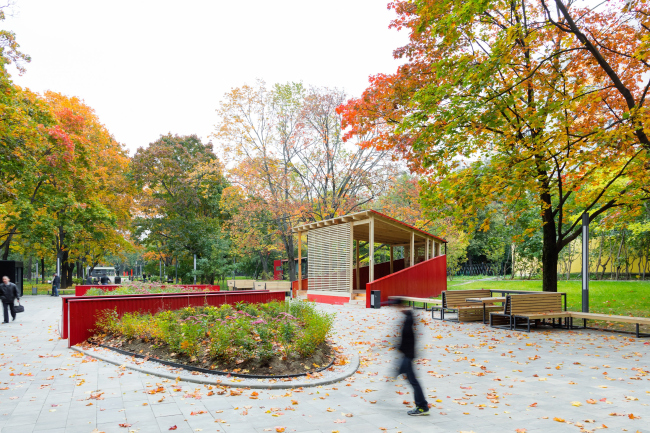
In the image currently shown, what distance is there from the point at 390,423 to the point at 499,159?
33.2ft

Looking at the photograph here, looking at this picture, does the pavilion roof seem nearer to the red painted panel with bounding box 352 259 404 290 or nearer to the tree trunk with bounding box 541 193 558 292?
the red painted panel with bounding box 352 259 404 290

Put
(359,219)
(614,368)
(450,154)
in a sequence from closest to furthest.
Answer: (614,368) < (450,154) < (359,219)

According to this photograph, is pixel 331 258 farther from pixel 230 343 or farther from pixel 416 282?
pixel 230 343

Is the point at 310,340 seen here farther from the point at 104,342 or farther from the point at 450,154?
the point at 450,154

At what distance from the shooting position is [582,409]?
5133 mm

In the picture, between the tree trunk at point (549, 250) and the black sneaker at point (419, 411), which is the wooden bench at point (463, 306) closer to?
the tree trunk at point (549, 250)

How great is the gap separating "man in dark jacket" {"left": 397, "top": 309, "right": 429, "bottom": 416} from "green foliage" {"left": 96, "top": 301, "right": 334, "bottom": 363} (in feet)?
8.13

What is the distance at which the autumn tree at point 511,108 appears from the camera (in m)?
11.0

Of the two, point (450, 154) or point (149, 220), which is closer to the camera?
point (450, 154)

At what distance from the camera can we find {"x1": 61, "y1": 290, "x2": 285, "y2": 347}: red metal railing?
9.35 metres

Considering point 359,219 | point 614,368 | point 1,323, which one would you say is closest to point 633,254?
point 359,219

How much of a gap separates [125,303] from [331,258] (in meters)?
11.8

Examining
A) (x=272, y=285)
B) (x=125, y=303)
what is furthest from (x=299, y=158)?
(x=125, y=303)

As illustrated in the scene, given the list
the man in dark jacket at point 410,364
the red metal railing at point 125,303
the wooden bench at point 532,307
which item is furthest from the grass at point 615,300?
the man in dark jacket at point 410,364
